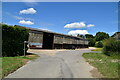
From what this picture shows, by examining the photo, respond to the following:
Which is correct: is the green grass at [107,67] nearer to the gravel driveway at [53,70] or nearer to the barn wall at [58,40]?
the gravel driveway at [53,70]

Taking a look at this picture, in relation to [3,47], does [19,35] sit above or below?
above

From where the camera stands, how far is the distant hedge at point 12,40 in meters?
16.4

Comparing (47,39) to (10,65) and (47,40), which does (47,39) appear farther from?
(10,65)

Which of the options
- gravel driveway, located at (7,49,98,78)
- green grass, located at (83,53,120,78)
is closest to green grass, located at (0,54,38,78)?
gravel driveway, located at (7,49,98,78)

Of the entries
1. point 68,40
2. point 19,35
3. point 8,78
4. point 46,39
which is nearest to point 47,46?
point 46,39

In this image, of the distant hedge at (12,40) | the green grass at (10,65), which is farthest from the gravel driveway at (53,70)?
the distant hedge at (12,40)

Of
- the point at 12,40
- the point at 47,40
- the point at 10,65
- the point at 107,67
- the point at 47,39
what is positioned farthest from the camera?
the point at 47,39

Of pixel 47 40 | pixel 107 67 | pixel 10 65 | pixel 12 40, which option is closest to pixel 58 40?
pixel 47 40

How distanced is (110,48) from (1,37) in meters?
14.8

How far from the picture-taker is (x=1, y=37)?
16.0 m

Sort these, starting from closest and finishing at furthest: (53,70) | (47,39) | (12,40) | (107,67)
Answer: (53,70)
(107,67)
(12,40)
(47,39)

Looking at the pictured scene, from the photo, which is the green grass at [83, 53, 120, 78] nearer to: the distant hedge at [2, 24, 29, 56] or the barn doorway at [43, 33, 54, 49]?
the distant hedge at [2, 24, 29, 56]

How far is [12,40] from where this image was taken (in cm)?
1722

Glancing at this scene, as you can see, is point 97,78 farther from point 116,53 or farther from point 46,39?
point 46,39
